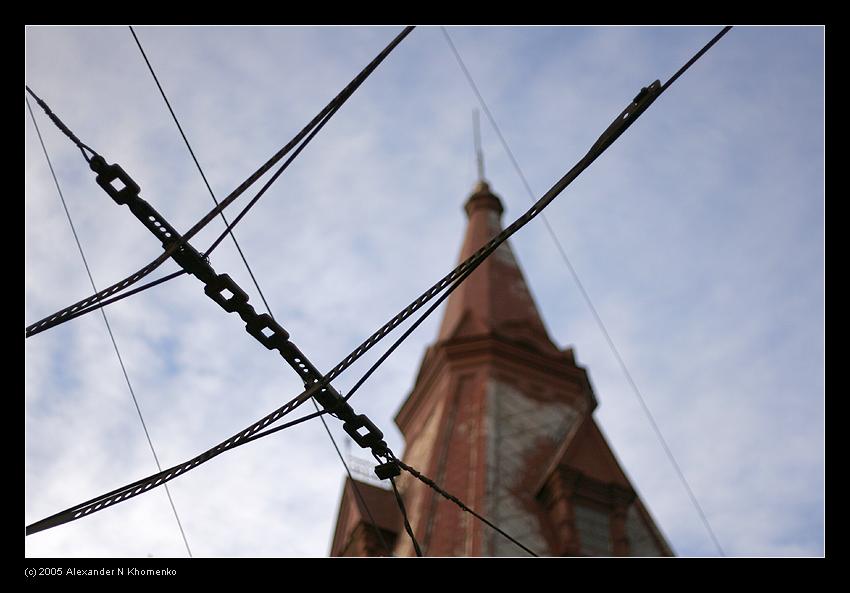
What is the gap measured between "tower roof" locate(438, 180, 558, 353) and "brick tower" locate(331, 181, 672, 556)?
0.05m

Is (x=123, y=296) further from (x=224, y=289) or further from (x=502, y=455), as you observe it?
(x=502, y=455)

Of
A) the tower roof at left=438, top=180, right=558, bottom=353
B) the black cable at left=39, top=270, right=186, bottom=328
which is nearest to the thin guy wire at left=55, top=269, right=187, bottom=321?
the black cable at left=39, top=270, right=186, bottom=328

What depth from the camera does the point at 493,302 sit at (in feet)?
83.9

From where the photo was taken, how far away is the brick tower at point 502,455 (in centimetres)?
1883

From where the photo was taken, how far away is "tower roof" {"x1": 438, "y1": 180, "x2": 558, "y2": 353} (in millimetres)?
24344

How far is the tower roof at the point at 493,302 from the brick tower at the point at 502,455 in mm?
46

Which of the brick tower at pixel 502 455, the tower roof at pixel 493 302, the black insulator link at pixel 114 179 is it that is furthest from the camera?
the tower roof at pixel 493 302

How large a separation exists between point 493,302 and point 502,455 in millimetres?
6067

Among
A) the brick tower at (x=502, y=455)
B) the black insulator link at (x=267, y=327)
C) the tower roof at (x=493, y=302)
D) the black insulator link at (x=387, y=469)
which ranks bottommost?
the black insulator link at (x=387, y=469)

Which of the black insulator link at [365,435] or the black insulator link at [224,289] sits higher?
the black insulator link at [224,289]

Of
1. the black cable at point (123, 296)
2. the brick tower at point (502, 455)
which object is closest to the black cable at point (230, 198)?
the black cable at point (123, 296)

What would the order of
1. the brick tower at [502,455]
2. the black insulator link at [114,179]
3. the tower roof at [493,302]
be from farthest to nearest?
1. the tower roof at [493,302]
2. the brick tower at [502,455]
3. the black insulator link at [114,179]

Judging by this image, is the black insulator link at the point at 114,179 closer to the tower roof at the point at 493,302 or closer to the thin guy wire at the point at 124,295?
the thin guy wire at the point at 124,295
